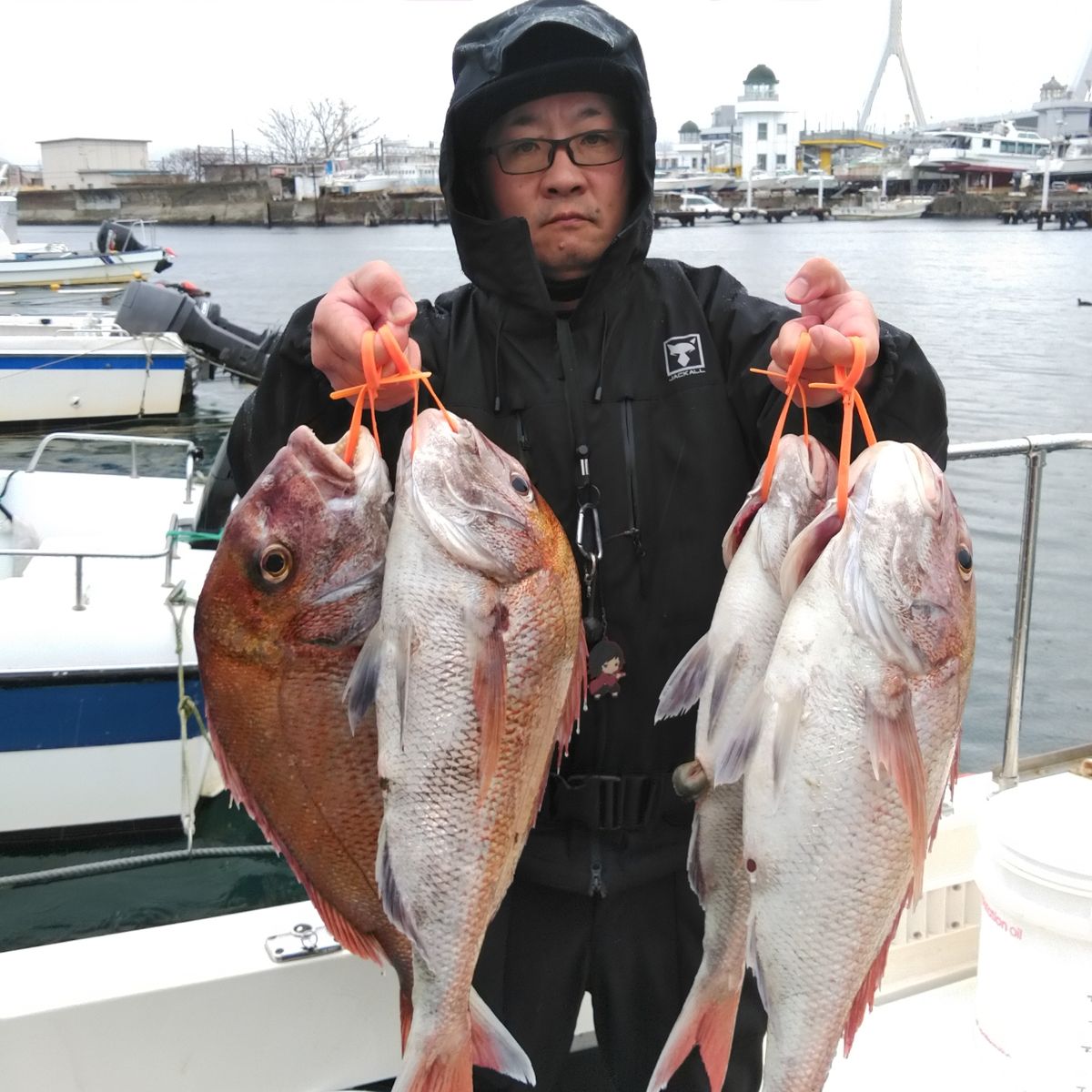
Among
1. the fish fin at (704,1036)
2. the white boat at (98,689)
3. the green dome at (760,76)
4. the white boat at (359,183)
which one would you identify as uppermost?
the green dome at (760,76)

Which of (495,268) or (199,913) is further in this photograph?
(199,913)

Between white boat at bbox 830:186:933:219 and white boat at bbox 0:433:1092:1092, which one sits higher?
white boat at bbox 830:186:933:219

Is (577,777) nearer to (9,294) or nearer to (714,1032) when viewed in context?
(714,1032)

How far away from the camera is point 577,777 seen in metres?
2.39

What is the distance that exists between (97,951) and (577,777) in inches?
60.1

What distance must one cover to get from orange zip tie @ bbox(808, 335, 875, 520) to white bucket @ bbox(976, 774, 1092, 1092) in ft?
4.58

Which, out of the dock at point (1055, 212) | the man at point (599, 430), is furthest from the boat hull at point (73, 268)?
the dock at point (1055, 212)

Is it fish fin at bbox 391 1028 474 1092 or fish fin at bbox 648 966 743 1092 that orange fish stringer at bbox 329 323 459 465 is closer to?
fish fin at bbox 391 1028 474 1092

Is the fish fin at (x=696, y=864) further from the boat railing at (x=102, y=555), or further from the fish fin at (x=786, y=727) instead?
the boat railing at (x=102, y=555)

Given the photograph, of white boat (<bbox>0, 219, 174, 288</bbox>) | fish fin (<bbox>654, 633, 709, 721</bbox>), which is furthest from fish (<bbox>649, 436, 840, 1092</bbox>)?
white boat (<bbox>0, 219, 174, 288</bbox>)

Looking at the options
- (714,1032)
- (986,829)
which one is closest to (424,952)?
(714,1032)

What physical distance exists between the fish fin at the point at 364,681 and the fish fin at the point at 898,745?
843mm

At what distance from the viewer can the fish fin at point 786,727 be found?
1.82m

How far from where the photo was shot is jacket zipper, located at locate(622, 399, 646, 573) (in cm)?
239
